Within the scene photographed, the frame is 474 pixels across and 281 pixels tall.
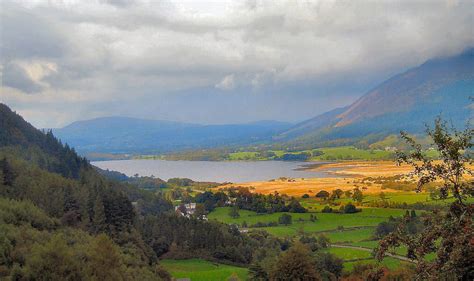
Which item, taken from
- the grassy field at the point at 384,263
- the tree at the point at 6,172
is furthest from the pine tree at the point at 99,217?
the grassy field at the point at 384,263

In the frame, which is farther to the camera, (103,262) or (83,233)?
(83,233)

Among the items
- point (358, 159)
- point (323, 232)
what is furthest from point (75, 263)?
point (358, 159)

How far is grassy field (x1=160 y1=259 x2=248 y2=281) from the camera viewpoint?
160ft

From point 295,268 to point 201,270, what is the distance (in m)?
17.7

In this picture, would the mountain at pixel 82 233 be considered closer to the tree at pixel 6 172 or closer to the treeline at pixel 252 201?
the tree at pixel 6 172

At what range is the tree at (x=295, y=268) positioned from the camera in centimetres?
3987

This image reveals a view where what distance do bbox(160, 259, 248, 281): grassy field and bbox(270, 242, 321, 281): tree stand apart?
9.03 meters

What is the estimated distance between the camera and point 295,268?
40.1 meters

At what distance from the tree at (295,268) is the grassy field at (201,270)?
9.03m

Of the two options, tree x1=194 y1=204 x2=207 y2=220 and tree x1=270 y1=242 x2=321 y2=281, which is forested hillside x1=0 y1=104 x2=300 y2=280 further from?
tree x1=270 y1=242 x2=321 y2=281

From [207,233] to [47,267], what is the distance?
135 feet

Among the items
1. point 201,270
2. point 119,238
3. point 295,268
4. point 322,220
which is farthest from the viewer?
point 322,220

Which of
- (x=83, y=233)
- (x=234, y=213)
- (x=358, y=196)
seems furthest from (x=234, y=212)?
(x=83, y=233)

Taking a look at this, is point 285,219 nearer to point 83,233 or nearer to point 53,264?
point 83,233
